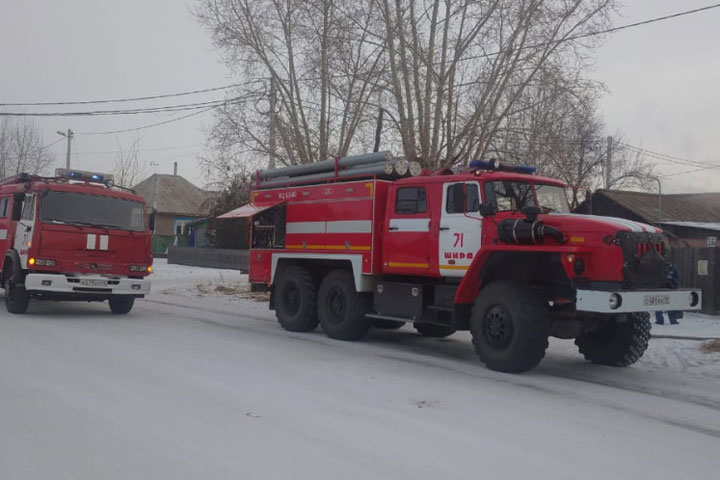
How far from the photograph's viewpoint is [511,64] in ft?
58.1

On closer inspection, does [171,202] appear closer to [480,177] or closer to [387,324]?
[387,324]

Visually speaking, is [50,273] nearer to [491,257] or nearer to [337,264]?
[337,264]

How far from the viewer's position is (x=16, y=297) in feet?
43.8

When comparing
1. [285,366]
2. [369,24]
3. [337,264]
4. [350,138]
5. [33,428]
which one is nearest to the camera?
[33,428]

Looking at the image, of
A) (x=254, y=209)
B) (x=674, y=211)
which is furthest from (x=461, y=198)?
(x=674, y=211)

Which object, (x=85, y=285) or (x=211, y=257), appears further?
(x=211, y=257)

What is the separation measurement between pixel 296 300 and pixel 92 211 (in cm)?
444

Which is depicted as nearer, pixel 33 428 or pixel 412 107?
pixel 33 428

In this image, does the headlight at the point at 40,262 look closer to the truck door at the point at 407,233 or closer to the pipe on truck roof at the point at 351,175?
the pipe on truck roof at the point at 351,175

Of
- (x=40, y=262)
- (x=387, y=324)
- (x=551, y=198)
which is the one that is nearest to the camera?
(x=551, y=198)

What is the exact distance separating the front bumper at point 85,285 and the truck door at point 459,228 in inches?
259

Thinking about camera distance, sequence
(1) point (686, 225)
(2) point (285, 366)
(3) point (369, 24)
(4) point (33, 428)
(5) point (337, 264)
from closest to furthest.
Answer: (4) point (33, 428) < (2) point (285, 366) < (5) point (337, 264) < (3) point (369, 24) < (1) point (686, 225)

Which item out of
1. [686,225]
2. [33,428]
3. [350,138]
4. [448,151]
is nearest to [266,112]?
[350,138]

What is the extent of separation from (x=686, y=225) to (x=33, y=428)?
22.9 m
